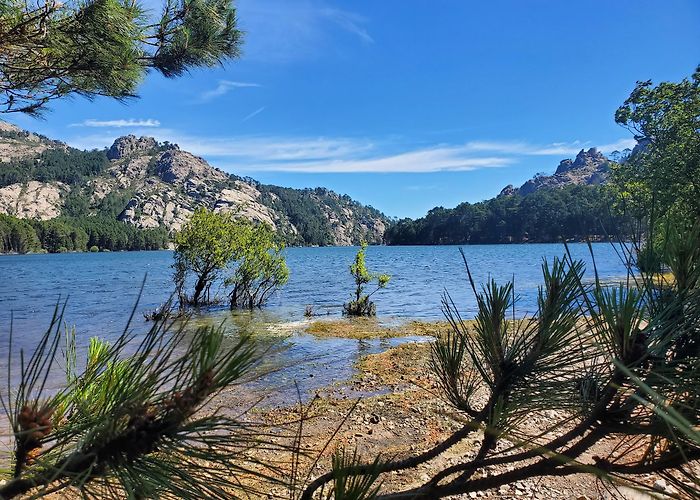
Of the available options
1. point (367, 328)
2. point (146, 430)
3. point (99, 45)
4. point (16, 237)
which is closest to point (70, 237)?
point (16, 237)

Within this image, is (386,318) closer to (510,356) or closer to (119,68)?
(119,68)

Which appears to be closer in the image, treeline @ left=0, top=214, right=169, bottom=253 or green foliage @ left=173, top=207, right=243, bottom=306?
green foliage @ left=173, top=207, right=243, bottom=306

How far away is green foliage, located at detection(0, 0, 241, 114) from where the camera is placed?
429cm

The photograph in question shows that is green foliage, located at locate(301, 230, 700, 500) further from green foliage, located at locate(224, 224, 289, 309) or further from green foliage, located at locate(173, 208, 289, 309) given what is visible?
green foliage, located at locate(224, 224, 289, 309)

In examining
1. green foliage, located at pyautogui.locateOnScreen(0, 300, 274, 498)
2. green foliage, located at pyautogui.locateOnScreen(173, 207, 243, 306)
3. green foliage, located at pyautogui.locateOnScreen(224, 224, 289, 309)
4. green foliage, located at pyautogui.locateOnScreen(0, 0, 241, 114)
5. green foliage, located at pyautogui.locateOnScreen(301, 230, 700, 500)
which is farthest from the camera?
green foliage, located at pyautogui.locateOnScreen(224, 224, 289, 309)

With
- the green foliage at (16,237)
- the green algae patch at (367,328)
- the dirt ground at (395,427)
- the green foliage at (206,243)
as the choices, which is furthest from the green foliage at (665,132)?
the green foliage at (16,237)

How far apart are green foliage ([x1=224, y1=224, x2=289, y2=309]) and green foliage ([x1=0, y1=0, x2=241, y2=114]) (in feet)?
71.3

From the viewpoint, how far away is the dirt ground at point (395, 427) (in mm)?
6484

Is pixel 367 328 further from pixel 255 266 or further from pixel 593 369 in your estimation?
pixel 593 369

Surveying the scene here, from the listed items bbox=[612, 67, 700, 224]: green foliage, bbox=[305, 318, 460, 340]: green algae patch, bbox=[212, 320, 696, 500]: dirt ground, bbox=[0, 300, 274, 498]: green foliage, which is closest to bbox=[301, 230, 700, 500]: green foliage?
bbox=[0, 300, 274, 498]: green foliage

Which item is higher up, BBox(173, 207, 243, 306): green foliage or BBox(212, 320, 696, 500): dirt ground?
BBox(173, 207, 243, 306): green foliage

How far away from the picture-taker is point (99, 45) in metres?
4.55

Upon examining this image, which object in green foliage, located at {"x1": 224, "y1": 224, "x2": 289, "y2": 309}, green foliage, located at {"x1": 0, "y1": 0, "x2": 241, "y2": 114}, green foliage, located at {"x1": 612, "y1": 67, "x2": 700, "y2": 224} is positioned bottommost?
green foliage, located at {"x1": 224, "y1": 224, "x2": 289, "y2": 309}

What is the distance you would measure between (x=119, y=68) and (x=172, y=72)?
109 cm
